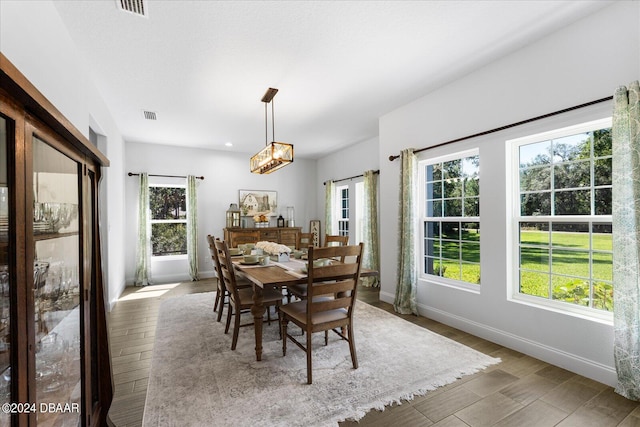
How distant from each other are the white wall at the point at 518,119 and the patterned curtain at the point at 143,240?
15.7 feet

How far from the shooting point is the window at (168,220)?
6031 mm

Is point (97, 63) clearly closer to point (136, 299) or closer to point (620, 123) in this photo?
point (136, 299)

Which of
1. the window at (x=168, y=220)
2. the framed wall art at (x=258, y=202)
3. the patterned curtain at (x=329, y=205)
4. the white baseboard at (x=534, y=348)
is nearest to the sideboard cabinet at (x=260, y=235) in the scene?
the framed wall art at (x=258, y=202)

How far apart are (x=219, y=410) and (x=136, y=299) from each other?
3.51 meters

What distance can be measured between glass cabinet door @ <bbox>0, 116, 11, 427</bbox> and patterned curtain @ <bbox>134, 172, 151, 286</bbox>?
5509mm

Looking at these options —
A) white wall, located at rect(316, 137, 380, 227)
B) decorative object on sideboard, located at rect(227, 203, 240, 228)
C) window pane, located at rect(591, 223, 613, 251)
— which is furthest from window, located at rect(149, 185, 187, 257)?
window pane, located at rect(591, 223, 613, 251)

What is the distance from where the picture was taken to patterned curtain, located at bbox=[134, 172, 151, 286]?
5.58m

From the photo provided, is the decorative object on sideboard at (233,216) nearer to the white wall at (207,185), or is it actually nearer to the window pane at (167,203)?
the white wall at (207,185)

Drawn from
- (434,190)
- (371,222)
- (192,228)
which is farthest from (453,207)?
(192,228)

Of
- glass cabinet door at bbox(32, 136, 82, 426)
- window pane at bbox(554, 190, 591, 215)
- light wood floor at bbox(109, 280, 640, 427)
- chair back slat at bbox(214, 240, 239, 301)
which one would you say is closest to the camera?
glass cabinet door at bbox(32, 136, 82, 426)

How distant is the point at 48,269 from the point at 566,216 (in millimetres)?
3447

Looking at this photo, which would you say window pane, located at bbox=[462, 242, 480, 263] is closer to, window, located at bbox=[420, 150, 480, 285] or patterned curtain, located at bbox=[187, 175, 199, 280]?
window, located at bbox=[420, 150, 480, 285]

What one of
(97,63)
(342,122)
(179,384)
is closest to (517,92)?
(342,122)

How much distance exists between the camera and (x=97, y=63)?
2.87 metres
